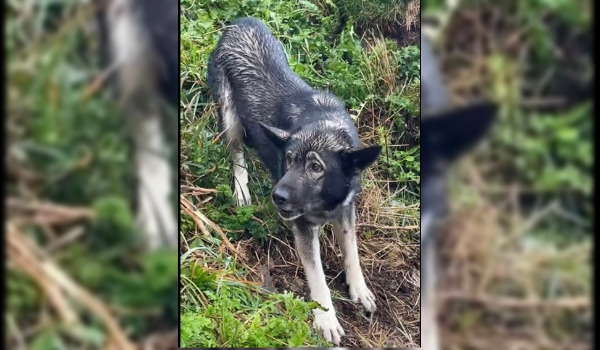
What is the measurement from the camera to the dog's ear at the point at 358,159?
2.90 meters

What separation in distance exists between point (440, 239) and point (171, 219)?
3.46ft

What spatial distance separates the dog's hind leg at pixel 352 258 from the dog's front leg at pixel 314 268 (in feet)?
0.34

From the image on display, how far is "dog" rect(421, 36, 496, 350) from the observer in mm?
2498

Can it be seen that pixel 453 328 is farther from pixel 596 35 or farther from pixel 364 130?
pixel 596 35

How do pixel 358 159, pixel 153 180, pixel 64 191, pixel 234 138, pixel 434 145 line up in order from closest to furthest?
pixel 64 191, pixel 153 180, pixel 434 145, pixel 358 159, pixel 234 138

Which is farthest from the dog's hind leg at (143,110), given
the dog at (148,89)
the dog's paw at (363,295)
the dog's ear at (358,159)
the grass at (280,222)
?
the dog's paw at (363,295)

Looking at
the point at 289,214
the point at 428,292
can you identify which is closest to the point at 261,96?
the point at 289,214

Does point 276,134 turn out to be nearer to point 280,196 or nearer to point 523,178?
point 280,196

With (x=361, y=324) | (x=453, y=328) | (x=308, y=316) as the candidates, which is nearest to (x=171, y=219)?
(x=308, y=316)

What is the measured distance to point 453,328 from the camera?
8.45 feet

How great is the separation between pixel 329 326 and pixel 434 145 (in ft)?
3.07

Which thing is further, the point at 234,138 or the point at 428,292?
the point at 234,138

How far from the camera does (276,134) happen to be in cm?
301

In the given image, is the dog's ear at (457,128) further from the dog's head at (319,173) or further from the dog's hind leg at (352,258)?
the dog's hind leg at (352,258)
